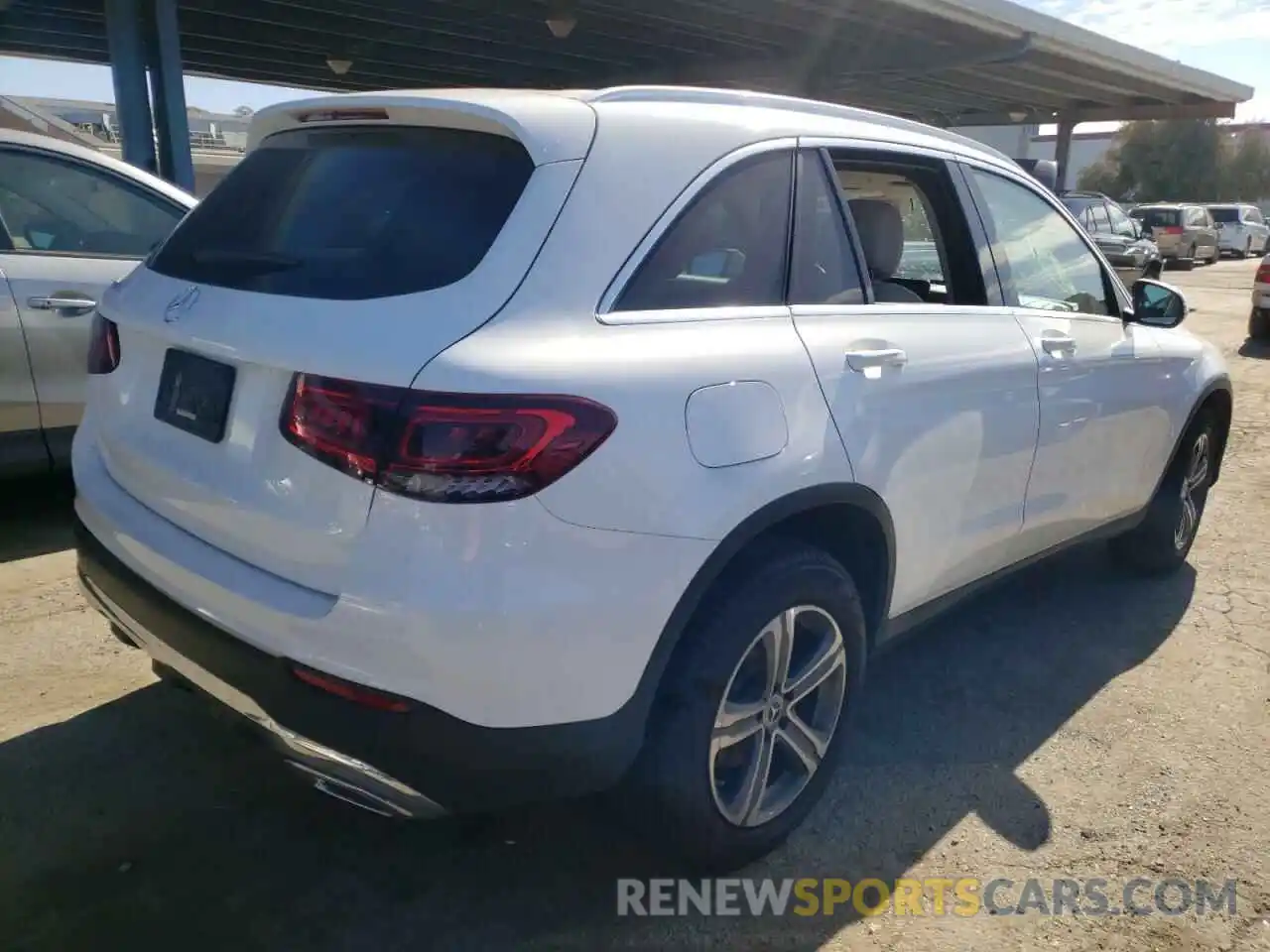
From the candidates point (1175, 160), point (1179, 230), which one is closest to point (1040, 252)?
point (1179, 230)

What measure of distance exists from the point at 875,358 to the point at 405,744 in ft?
4.79

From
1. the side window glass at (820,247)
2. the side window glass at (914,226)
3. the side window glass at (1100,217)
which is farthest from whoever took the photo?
the side window glass at (1100,217)

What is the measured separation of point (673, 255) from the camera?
7.37 ft

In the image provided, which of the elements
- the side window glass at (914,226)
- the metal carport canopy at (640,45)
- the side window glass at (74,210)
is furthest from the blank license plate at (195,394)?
the metal carport canopy at (640,45)

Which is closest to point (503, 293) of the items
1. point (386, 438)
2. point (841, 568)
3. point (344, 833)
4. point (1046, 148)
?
point (386, 438)

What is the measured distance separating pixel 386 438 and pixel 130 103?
11731 mm

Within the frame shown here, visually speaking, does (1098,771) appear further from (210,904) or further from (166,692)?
(166,692)

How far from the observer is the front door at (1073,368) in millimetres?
3340

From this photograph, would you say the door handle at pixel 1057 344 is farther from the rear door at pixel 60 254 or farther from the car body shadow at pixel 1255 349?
the car body shadow at pixel 1255 349

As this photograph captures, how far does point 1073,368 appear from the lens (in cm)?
341

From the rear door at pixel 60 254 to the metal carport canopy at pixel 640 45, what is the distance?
8.37m

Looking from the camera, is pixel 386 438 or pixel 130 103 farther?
pixel 130 103

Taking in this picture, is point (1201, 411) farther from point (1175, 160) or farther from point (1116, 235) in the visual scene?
A: point (1175, 160)

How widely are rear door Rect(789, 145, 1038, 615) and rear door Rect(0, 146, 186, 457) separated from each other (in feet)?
10.6
